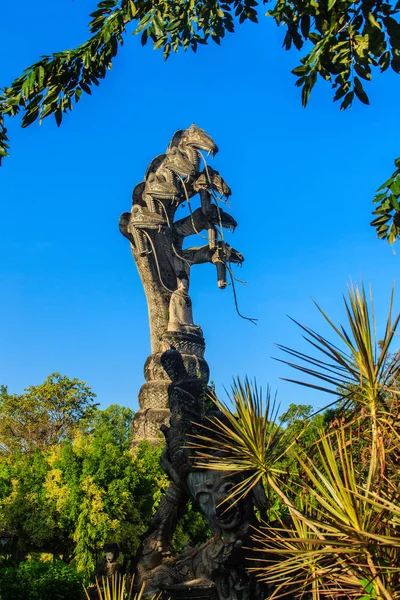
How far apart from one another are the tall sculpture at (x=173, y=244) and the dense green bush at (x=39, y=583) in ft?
27.6

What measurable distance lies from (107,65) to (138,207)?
47.7 feet

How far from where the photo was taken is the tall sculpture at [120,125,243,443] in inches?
812

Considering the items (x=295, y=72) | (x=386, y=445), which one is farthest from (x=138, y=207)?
(x=386, y=445)

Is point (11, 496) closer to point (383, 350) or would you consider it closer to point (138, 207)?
point (138, 207)

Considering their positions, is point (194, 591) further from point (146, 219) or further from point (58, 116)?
point (146, 219)

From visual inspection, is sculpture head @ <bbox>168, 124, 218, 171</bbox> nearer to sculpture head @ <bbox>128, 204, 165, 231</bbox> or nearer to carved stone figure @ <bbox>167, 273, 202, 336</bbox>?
sculpture head @ <bbox>128, 204, 165, 231</bbox>

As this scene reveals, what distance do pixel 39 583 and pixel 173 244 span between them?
13.1 meters

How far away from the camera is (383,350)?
414 centimetres

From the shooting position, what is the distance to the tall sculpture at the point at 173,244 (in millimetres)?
20625

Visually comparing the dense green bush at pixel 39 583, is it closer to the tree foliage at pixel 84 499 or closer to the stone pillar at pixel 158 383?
the tree foliage at pixel 84 499

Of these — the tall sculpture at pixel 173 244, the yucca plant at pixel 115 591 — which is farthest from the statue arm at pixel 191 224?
the yucca plant at pixel 115 591

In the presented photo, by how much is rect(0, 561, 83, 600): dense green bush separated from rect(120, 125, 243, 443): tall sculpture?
8.41 meters

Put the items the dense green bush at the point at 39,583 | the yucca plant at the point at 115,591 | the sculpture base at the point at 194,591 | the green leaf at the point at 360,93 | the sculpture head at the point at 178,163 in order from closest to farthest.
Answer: the yucca plant at the point at 115,591 → the green leaf at the point at 360,93 → the sculpture base at the point at 194,591 → the dense green bush at the point at 39,583 → the sculpture head at the point at 178,163

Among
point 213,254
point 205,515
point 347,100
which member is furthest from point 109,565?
point 213,254
